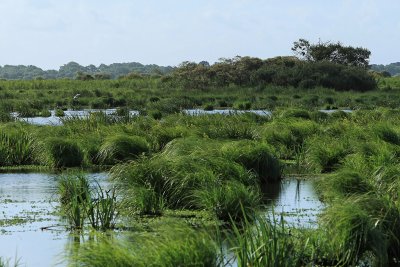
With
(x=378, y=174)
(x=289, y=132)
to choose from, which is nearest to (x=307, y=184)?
(x=378, y=174)

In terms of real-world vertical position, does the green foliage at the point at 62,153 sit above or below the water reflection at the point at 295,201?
above

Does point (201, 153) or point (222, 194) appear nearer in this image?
point (222, 194)

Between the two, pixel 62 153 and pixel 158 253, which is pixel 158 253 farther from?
pixel 62 153

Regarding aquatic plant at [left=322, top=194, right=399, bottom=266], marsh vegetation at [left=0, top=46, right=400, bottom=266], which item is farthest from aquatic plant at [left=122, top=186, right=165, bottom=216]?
aquatic plant at [left=322, top=194, right=399, bottom=266]


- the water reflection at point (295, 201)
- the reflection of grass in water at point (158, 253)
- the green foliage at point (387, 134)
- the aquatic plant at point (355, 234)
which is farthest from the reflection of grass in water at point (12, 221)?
the green foliage at point (387, 134)

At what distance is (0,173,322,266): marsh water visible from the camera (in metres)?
10.5

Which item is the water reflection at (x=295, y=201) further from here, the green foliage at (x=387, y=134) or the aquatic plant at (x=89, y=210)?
the green foliage at (x=387, y=134)

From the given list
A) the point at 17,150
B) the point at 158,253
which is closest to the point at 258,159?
the point at 17,150

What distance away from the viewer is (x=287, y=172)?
17781 millimetres

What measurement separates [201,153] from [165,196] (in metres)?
1.68

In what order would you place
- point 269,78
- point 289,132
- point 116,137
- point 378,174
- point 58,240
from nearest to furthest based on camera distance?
point 58,240 < point 378,174 < point 116,137 < point 289,132 < point 269,78

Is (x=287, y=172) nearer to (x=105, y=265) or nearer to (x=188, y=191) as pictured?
(x=188, y=191)

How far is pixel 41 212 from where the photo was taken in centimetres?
1320

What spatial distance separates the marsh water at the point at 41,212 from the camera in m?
10.5
